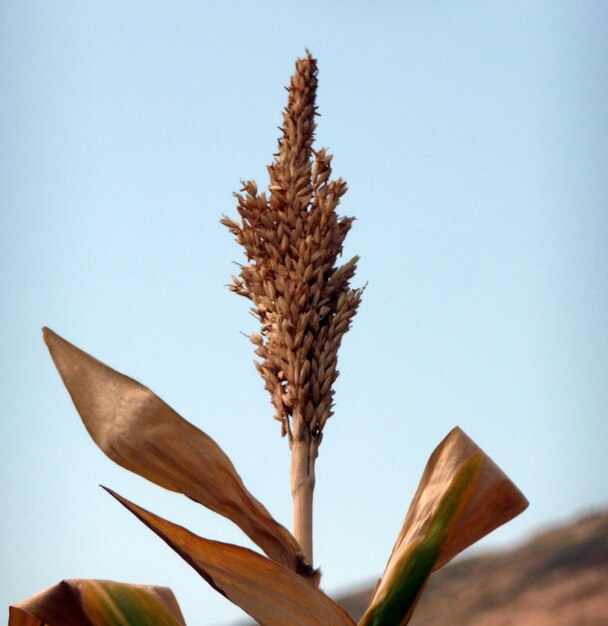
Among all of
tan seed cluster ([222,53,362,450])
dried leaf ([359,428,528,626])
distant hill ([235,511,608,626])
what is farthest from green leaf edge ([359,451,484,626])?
distant hill ([235,511,608,626])

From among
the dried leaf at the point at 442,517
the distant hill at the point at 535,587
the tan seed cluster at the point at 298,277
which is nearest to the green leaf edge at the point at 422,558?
the dried leaf at the point at 442,517

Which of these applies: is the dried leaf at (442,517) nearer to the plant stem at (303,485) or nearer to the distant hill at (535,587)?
the plant stem at (303,485)

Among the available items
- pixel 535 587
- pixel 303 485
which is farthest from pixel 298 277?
pixel 535 587

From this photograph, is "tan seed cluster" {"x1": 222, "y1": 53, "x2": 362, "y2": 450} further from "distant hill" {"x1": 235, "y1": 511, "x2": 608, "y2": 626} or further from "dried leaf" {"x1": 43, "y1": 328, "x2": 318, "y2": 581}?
"distant hill" {"x1": 235, "y1": 511, "x2": 608, "y2": 626}

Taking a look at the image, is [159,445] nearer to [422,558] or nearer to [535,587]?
[422,558]

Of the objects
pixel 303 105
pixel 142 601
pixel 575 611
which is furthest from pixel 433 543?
pixel 575 611
